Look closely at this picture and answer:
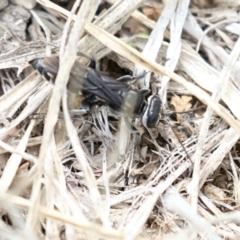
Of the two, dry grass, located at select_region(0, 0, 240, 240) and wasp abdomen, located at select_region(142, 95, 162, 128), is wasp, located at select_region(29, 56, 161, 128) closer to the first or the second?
wasp abdomen, located at select_region(142, 95, 162, 128)

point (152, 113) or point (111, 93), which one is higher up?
point (111, 93)

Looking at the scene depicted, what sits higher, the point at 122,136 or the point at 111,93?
the point at 111,93

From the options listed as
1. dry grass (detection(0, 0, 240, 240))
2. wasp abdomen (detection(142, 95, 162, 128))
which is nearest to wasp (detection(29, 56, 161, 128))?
wasp abdomen (detection(142, 95, 162, 128))

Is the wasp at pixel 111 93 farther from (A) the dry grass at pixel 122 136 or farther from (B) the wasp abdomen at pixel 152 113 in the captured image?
(A) the dry grass at pixel 122 136

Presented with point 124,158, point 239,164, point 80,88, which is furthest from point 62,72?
point 239,164

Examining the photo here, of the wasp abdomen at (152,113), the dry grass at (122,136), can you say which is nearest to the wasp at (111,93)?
the wasp abdomen at (152,113)

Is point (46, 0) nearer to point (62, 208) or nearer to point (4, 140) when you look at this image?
point (4, 140)
